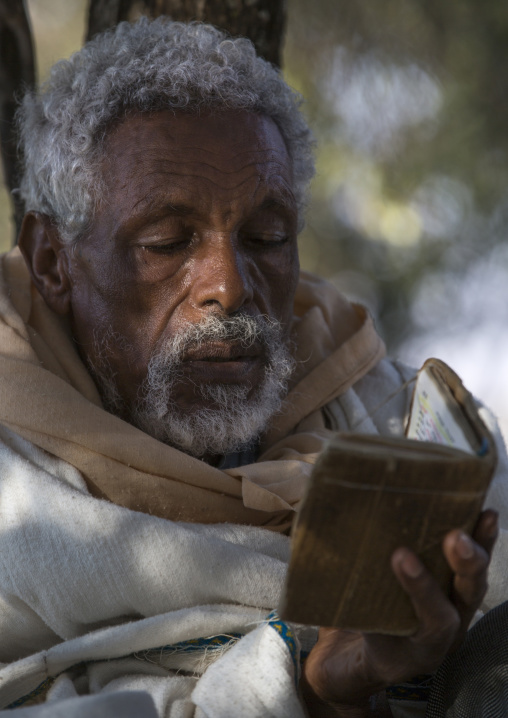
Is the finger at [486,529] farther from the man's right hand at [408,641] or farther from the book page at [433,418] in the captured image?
the book page at [433,418]

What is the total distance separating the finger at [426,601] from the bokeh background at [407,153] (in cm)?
359

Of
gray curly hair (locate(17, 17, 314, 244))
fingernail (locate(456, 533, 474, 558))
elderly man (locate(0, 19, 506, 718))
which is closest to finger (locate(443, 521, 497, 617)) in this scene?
fingernail (locate(456, 533, 474, 558))

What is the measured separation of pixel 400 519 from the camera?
1333mm

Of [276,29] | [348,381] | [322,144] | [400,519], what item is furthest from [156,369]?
[322,144]

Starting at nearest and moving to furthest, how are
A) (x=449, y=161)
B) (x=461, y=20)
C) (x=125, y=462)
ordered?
(x=125, y=462), (x=461, y=20), (x=449, y=161)

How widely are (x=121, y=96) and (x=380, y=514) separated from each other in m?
1.67

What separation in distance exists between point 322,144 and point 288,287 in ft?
11.8

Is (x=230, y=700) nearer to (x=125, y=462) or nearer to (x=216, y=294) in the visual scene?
(x=125, y=462)

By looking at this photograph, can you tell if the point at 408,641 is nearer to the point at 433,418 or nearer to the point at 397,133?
the point at 433,418

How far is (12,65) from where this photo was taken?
303cm

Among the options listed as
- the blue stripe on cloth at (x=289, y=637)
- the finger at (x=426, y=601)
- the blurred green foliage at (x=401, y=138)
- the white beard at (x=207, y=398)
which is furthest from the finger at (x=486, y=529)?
the blurred green foliage at (x=401, y=138)

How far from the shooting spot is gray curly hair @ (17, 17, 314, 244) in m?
2.39

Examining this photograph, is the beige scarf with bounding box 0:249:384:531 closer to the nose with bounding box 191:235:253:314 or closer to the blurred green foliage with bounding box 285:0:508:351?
the nose with bounding box 191:235:253:314

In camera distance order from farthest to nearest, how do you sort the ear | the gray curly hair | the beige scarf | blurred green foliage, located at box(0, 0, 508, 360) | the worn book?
blurred green foliage, located at box(0, 0, 508, 360), the ear, the gray curly hair, the beige scarf, the worn book
